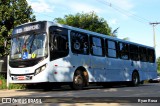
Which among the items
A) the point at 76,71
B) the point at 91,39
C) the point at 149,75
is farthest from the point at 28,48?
the point at 149,75

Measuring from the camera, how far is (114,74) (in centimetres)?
2220

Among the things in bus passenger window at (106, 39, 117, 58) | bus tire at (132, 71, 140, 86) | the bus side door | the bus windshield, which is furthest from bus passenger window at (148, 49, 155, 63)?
the bus windshield

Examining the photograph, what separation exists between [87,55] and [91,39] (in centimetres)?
111

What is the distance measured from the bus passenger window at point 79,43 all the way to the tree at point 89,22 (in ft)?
88.3

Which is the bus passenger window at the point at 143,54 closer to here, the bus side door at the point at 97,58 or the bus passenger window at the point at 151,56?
the bus passenger window at the point at 151,56

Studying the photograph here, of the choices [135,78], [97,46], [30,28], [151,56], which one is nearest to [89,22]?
[151,56]

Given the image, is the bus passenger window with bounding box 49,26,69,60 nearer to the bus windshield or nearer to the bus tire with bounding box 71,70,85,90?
the bus windshield

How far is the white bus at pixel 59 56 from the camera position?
53.6 feet

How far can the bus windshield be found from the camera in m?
16.4

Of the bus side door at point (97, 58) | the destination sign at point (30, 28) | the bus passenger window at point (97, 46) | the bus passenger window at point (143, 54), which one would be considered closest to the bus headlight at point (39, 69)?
the destination sign at point (30, 28)

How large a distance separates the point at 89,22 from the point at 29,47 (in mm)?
32525

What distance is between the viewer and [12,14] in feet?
94.4

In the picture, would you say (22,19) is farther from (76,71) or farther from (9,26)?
(76,71)

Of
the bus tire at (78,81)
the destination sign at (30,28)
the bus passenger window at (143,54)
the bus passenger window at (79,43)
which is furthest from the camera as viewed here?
the bus passenger window at (143,54)
